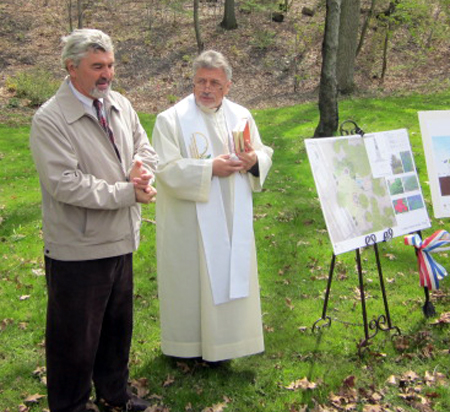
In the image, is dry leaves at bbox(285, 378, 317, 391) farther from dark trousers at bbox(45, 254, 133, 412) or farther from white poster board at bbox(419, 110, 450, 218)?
white poster board at bbox(419, 110, 450, 218)

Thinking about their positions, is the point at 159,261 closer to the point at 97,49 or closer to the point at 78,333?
the point at 78,333

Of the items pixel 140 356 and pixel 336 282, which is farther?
pixel 336 282

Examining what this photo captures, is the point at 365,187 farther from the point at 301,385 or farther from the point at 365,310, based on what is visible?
the point at 301,385

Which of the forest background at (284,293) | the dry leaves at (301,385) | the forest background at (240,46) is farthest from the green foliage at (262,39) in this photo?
the dry leaves at (301,385)

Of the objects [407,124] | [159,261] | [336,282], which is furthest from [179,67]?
[159,261]

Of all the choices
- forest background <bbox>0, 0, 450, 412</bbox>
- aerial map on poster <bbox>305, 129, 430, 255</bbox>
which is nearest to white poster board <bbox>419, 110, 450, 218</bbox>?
aerial map on poster <bbox>305, 129, 430, 255</bbox>

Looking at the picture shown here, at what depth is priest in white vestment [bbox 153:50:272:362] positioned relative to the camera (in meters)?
3.86

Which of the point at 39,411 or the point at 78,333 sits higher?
the point at 78,333

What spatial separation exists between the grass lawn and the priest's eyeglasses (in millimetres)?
2144

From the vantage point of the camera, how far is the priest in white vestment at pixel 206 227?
3857mm

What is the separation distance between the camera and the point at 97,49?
114 inches

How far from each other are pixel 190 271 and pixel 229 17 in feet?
64.7

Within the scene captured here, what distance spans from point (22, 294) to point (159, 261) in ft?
7.03

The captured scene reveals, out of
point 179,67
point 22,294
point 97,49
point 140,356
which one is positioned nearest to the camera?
point 97,49
